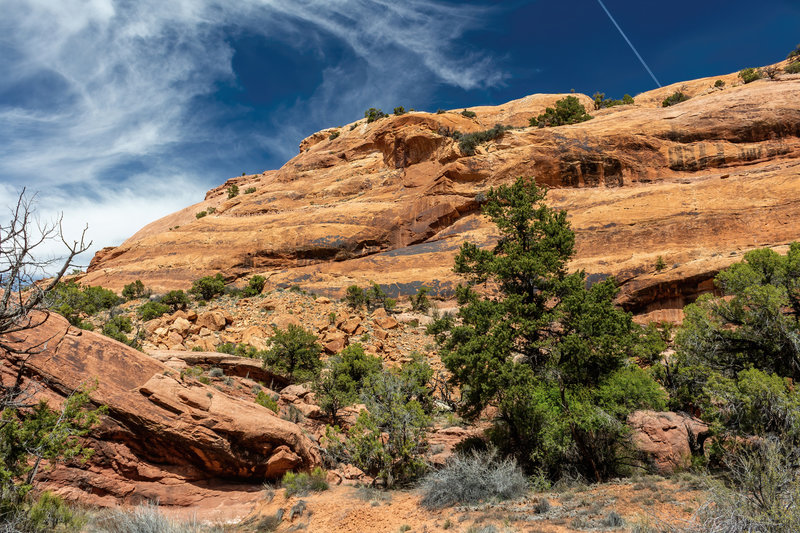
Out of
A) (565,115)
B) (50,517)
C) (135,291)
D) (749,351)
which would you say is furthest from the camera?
(565,115)

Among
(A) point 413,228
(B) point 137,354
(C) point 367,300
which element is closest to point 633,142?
(A) point 413,228

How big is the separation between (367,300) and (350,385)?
39.0ft

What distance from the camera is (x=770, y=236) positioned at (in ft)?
69.3

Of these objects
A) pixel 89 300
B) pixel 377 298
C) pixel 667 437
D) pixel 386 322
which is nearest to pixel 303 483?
pixel 667 437

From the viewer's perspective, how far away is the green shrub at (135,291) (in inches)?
1121

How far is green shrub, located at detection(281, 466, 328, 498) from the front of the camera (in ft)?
29.8

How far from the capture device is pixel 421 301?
26.4 m

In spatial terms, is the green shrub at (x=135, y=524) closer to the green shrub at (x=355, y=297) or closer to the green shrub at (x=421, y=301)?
the green shrub at (x=355, y=297)

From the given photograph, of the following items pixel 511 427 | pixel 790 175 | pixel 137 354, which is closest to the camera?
pixel 137 354

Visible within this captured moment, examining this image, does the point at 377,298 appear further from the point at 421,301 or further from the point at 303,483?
the point at 303,483

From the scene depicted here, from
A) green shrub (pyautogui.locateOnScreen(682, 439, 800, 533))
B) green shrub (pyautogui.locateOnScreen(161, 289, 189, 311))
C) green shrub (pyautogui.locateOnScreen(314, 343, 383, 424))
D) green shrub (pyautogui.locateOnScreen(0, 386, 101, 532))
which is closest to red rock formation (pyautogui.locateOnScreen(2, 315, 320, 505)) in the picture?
green shrub (pyautogui.locateOnScreen(0, 386, 101, 532))

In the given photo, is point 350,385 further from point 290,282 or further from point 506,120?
point 506,120

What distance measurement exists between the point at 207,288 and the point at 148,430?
21.6 meters

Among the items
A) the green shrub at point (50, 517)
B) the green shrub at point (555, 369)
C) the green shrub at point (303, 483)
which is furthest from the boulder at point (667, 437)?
the green shrub at point (50, 517)
